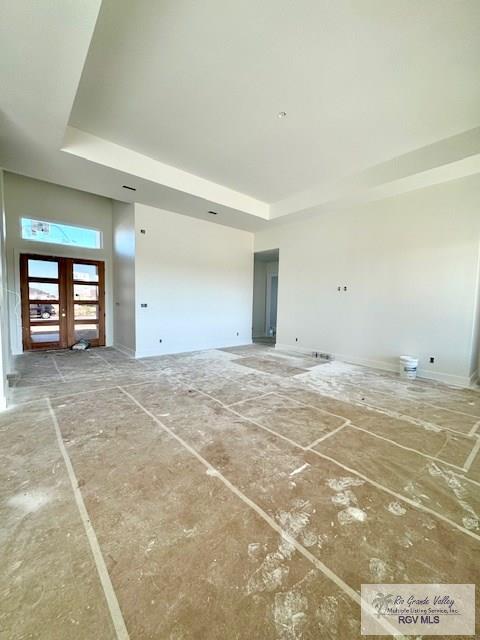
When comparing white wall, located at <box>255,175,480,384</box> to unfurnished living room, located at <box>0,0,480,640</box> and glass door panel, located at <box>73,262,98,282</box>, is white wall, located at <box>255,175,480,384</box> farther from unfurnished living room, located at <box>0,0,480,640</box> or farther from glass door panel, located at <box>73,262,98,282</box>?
glass door panel, located at <box>73,262,98,282</box>

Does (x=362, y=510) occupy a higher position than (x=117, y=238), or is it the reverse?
(x=117, y=238)

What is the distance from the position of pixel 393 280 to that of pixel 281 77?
12.4 feet

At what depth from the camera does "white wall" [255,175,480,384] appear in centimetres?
415

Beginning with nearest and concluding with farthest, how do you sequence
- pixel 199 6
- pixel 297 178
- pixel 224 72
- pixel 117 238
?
pixel 199 6 < pixel 224 72 < pixel 297 178 < pixel 117 238

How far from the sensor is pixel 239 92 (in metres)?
2.89

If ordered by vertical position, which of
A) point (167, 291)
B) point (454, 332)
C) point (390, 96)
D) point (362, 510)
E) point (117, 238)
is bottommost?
point (362, 510)

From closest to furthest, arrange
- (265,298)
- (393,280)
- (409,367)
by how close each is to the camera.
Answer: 1. (409,367)
2. (393,280)
3. (265,298)

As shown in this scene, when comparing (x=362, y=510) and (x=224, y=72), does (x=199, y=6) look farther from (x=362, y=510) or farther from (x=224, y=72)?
(x=362, y=510)

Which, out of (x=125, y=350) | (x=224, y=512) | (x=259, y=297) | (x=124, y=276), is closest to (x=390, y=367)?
(x=224, y=512)

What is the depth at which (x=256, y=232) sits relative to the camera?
25.1 feet

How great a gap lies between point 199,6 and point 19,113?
2.15m

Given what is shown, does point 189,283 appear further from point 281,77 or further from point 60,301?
point 281,77

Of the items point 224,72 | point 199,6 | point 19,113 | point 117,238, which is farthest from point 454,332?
point 117,238

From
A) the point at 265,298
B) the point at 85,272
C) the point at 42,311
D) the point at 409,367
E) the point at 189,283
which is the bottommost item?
the point at 409,367
